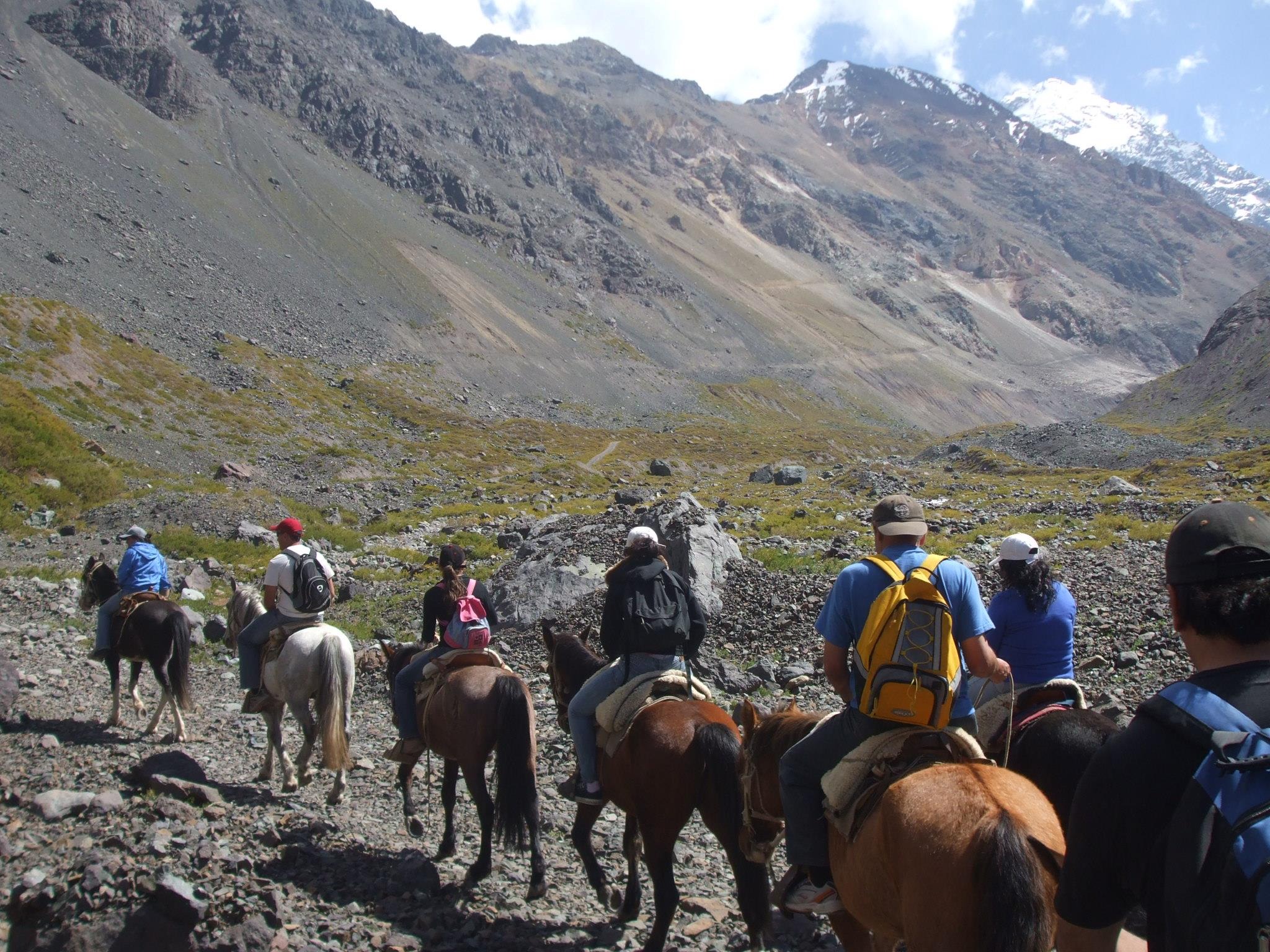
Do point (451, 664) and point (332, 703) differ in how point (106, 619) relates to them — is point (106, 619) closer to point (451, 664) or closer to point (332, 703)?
point (332, 703)

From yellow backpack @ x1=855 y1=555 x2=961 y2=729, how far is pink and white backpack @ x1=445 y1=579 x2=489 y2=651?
519 centimetres

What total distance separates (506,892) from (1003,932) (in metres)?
5.01

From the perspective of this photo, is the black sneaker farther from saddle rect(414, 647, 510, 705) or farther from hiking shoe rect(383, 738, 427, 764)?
hiking shoe rect(383, 738, 427, 764)

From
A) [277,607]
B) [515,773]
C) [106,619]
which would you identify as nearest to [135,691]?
[106,619]

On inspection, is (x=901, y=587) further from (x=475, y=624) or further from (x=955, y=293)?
(x=955, y=293)

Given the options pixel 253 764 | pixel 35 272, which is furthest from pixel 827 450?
pixel 253 764

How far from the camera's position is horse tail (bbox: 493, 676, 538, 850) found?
7.28m

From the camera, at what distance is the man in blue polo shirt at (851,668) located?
4582 mm

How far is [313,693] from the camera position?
31.5 ft

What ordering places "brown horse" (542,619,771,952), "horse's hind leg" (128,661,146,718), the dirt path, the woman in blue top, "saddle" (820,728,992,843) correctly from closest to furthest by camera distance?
"saddle" (820,728,992,843) < "brown horse" (542,619,771,952) < the woman in blue top < "horse's hind leg" (128,661,146,718) < the dirt path

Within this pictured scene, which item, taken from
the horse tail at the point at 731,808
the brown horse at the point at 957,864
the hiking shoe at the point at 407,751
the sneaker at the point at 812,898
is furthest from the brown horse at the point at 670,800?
the hiking shoe at the point at 407,751

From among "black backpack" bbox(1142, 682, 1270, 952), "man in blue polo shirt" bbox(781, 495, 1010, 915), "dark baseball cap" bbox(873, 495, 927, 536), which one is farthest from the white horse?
"black backpack" bbox(1142, 682, 1270, 952)

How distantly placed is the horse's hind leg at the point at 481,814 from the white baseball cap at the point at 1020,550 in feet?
16.6

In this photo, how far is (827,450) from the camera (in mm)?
73812
